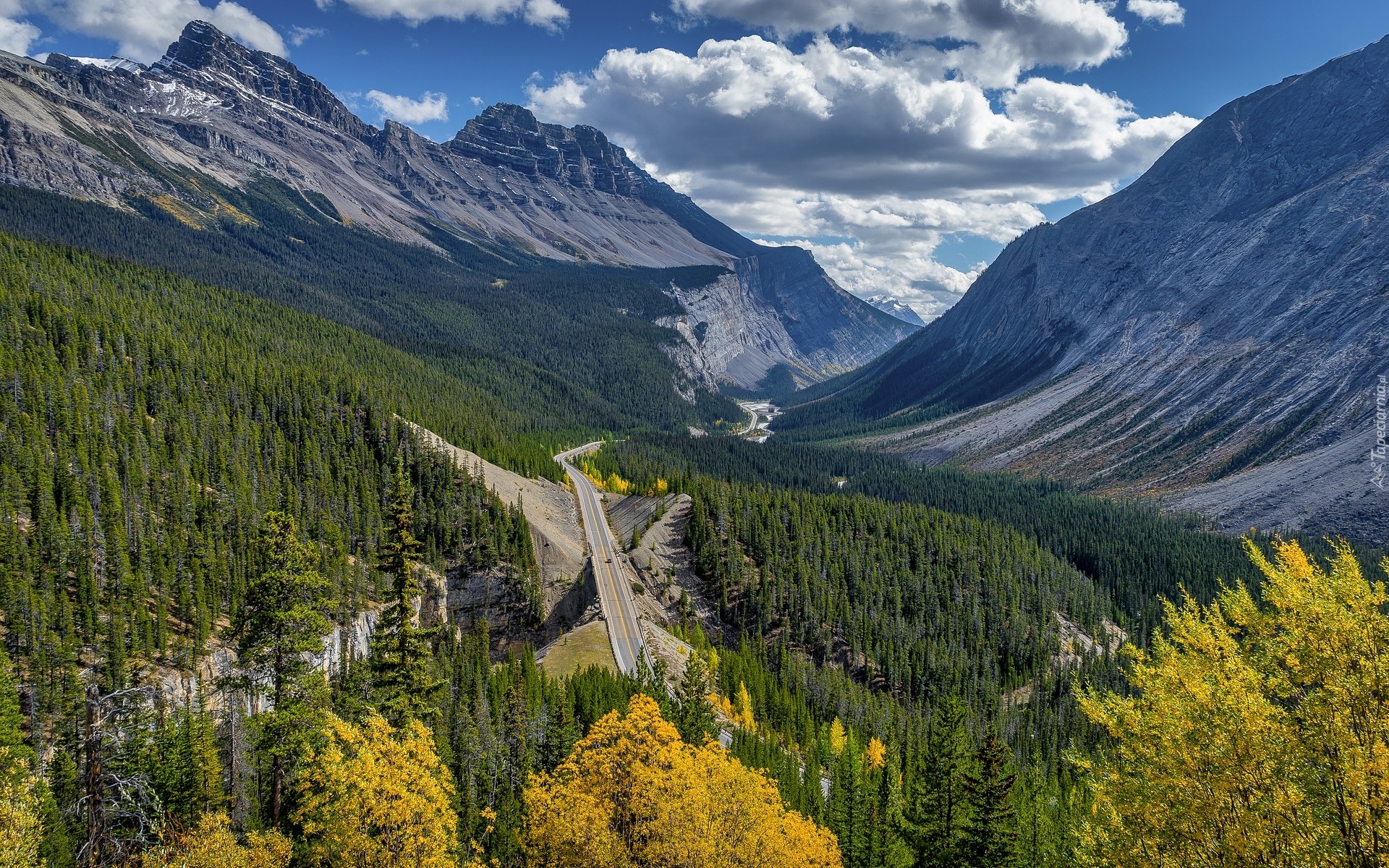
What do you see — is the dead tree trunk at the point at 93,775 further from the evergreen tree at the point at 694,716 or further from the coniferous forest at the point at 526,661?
the evergreen tree at the point at 694,716

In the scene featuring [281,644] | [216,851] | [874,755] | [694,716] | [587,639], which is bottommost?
[874,755]

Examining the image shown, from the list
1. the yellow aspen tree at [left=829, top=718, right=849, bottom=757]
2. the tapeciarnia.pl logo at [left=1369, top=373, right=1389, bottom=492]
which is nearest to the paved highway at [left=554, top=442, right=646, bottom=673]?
the yellow aspen tree at [left=829, top=718, right=849, bottom=757]

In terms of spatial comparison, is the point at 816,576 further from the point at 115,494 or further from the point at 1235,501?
the point at 1235,501

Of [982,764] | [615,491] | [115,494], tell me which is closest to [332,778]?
[982,764]

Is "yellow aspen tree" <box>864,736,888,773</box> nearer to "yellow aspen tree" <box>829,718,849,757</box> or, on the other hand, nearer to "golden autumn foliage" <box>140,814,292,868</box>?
"yellow aspen tree" <box>829,718,849,757</box>

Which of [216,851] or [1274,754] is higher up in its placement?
[1274,754]

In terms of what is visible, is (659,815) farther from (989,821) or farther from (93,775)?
(93,775)

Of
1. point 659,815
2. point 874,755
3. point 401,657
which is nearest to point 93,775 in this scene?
point 659,815
